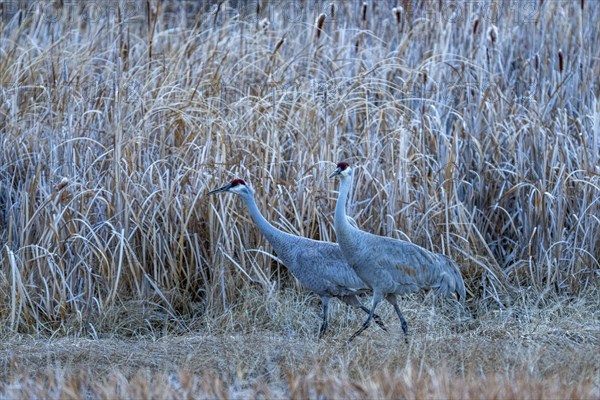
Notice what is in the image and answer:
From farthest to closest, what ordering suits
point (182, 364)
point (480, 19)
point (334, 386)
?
point (480, 19)
point (182, 364)
point (334, 386)

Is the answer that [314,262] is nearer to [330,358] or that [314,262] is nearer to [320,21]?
Result: [330,358]

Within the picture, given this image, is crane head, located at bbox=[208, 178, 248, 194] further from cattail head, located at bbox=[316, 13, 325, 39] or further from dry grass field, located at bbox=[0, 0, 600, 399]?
cattail head, located at bbox=[316, 13, 325, 39]

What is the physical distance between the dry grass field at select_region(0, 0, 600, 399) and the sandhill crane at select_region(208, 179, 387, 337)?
27 cm

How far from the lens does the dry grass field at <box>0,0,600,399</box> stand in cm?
538

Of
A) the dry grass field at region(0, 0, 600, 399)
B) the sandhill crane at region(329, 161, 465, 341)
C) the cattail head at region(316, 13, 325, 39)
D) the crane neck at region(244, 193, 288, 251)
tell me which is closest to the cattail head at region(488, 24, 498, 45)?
the dry grass field at region(0, 0, 600, 399)

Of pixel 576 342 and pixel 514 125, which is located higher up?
pixel 514 125

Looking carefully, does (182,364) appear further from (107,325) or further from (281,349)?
(107,325)

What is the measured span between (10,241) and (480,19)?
12.8 ft

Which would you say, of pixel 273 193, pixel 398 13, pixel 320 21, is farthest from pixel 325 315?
pixel 398 13

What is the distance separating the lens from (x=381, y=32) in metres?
8.04

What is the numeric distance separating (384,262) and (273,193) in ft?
3.95

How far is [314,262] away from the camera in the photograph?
544cm

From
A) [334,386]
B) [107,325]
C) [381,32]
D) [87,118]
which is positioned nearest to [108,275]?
[107,325]

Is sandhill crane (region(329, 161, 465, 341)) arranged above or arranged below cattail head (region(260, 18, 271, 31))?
below
